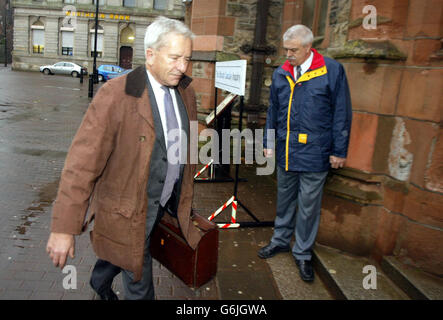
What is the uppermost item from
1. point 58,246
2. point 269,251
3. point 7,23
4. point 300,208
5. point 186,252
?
point 7,23

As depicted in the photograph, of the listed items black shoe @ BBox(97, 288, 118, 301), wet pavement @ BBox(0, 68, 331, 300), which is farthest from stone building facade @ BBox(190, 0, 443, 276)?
black shoe @ BBox(97, 288, 118, 301)

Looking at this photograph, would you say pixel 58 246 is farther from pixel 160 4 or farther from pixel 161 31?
pixel 160 4

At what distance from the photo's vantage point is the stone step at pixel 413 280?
2.90 metres

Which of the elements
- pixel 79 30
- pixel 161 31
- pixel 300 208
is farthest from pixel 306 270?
pixel 79 30

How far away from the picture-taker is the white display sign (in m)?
4.35

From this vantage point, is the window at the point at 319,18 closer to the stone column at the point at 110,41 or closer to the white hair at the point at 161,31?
the white hair at the point at 161,31

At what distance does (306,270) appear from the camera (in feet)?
11.4

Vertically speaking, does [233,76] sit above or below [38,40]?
below

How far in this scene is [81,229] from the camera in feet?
6.89

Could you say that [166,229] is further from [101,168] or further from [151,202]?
[101,168]

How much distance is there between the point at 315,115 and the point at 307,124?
4.0 inches

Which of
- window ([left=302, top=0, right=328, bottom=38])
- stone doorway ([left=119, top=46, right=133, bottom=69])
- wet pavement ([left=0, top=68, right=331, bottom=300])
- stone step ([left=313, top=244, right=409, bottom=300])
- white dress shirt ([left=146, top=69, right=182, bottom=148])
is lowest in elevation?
wet pavement ([left=0, top=68, right=331, bottom=300])

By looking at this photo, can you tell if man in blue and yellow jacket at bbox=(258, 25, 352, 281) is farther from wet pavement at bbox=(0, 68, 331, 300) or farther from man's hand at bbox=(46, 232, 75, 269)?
man's hand at bbox=(46, 232, 75, 269)
